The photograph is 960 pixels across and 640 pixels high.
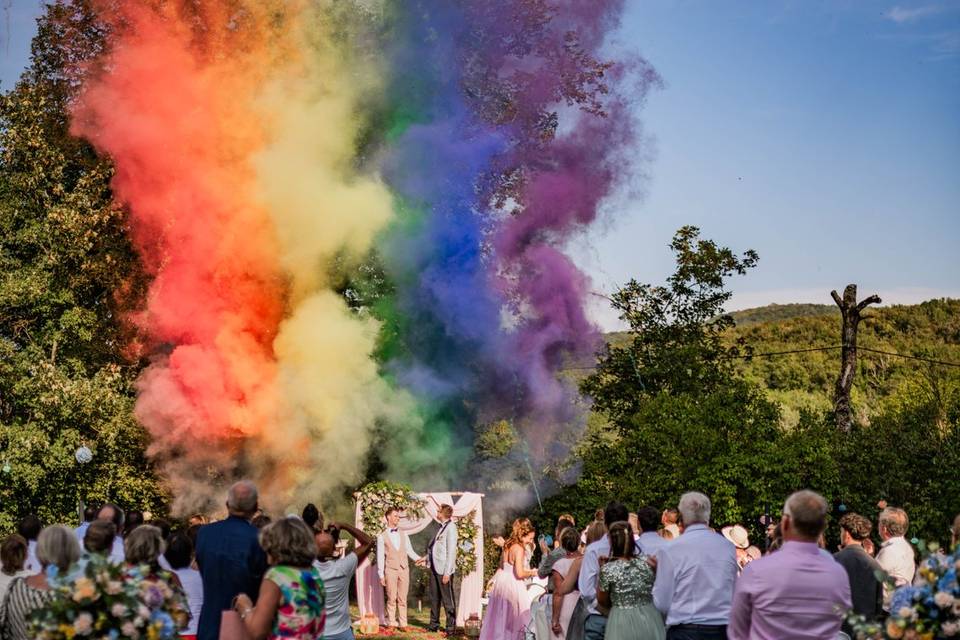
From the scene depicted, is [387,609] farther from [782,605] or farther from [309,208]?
[782,605]

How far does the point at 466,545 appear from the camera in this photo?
23.0 m

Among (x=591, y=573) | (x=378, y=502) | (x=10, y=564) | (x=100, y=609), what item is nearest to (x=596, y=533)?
(x=591, y=573)

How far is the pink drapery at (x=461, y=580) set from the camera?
21.9m

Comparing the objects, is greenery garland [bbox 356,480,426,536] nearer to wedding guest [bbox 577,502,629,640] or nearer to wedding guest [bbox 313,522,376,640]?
wedding guest [bbox 577,502,629,640]

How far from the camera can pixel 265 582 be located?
6.89 m

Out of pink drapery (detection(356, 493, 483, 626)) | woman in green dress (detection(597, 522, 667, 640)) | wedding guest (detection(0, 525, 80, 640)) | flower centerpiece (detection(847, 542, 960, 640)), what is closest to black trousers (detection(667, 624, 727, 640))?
woman in green dress (detection(597, 522, 667, 640))

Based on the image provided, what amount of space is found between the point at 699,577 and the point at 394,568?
524 inches

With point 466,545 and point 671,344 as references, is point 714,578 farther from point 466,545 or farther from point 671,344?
point 671,344

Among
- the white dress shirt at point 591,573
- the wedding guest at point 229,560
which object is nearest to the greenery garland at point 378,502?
the white dress shirt at point 591,573

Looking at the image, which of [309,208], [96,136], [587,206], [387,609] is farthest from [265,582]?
[96,136]

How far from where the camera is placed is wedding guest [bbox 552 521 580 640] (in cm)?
1165

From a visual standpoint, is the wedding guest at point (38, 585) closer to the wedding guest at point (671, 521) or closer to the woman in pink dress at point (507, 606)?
the wedding guest at point (671, 521)

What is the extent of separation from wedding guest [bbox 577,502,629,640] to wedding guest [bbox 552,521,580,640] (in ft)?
2.19

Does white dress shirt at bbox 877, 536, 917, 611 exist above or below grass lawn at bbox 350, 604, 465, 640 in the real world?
above
